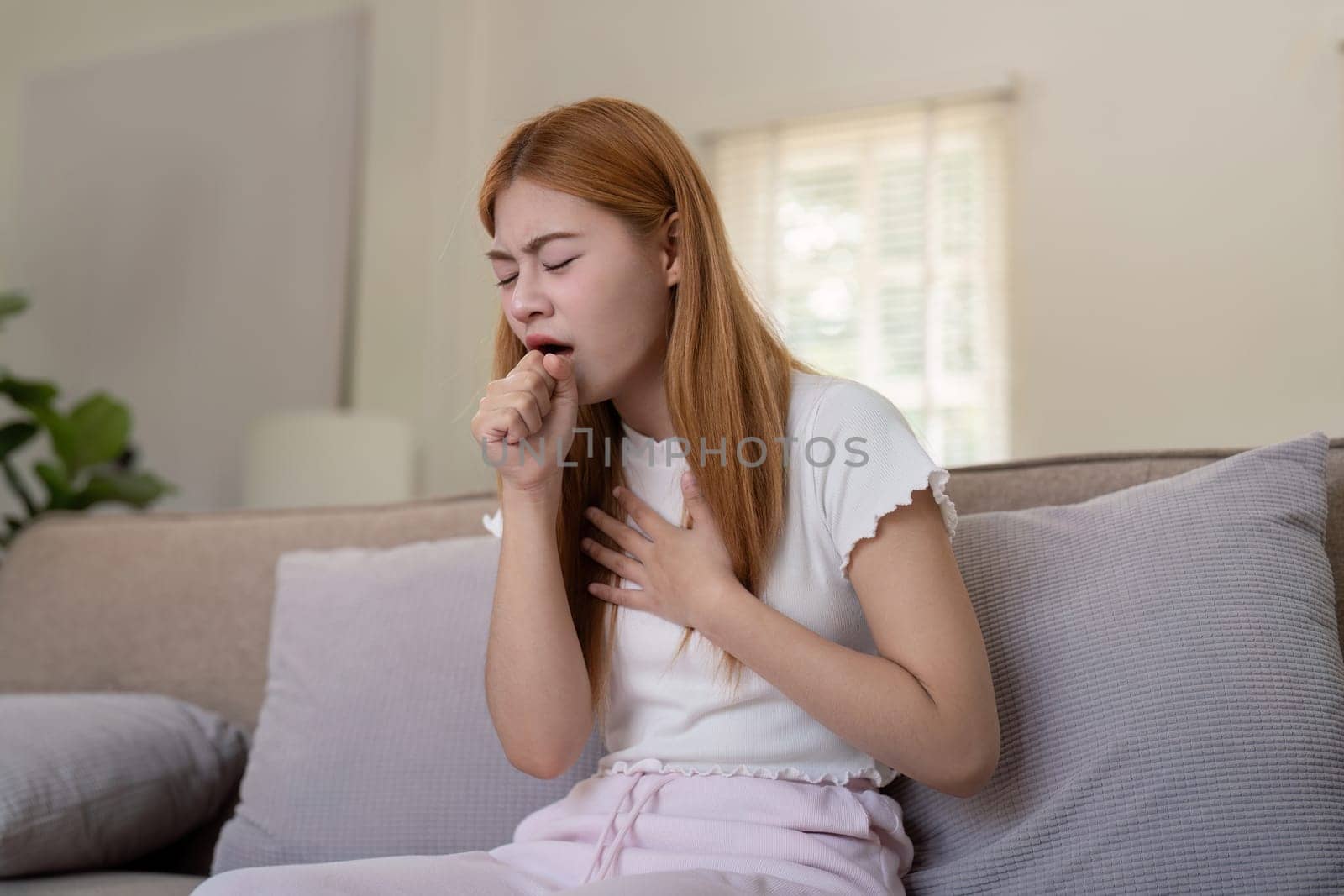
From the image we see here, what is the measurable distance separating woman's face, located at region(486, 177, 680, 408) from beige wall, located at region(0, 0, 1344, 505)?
1.74 meters

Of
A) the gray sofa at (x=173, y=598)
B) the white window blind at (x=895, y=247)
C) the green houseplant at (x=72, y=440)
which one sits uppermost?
the white window blind at (x=895, y=247)

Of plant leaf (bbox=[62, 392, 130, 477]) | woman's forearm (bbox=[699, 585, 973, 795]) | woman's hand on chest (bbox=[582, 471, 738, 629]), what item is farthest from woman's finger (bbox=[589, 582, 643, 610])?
plant leaf (bbox=[62, 392, 130, 477])

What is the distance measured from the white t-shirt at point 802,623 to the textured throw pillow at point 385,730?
9.3 inches

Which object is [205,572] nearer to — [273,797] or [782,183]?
[273,797]

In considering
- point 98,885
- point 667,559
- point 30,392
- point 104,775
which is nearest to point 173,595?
point 104,775

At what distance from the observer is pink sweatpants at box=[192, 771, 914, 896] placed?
0.92 m

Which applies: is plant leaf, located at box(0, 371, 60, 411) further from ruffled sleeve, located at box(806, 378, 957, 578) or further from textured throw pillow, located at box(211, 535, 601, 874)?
ruffled sleeve, located at box(806, 378, 957, 578)

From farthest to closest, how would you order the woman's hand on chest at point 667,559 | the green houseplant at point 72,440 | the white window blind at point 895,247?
the white window blind at point 895,247 → the green houseplant at point 72,440 → the woman's hand on chest at point 667,559

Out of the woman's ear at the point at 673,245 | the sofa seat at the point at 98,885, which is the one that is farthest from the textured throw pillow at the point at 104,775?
the woman's ear at the point at 673,245

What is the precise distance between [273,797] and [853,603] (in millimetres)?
734

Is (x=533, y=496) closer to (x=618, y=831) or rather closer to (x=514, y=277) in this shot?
(x=514, y=277)

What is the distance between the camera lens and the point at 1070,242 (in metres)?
3.35

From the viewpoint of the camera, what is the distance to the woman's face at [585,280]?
3.35 ft

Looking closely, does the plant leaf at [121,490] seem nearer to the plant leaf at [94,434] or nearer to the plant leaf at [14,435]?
the plant leaf at [94,434]
